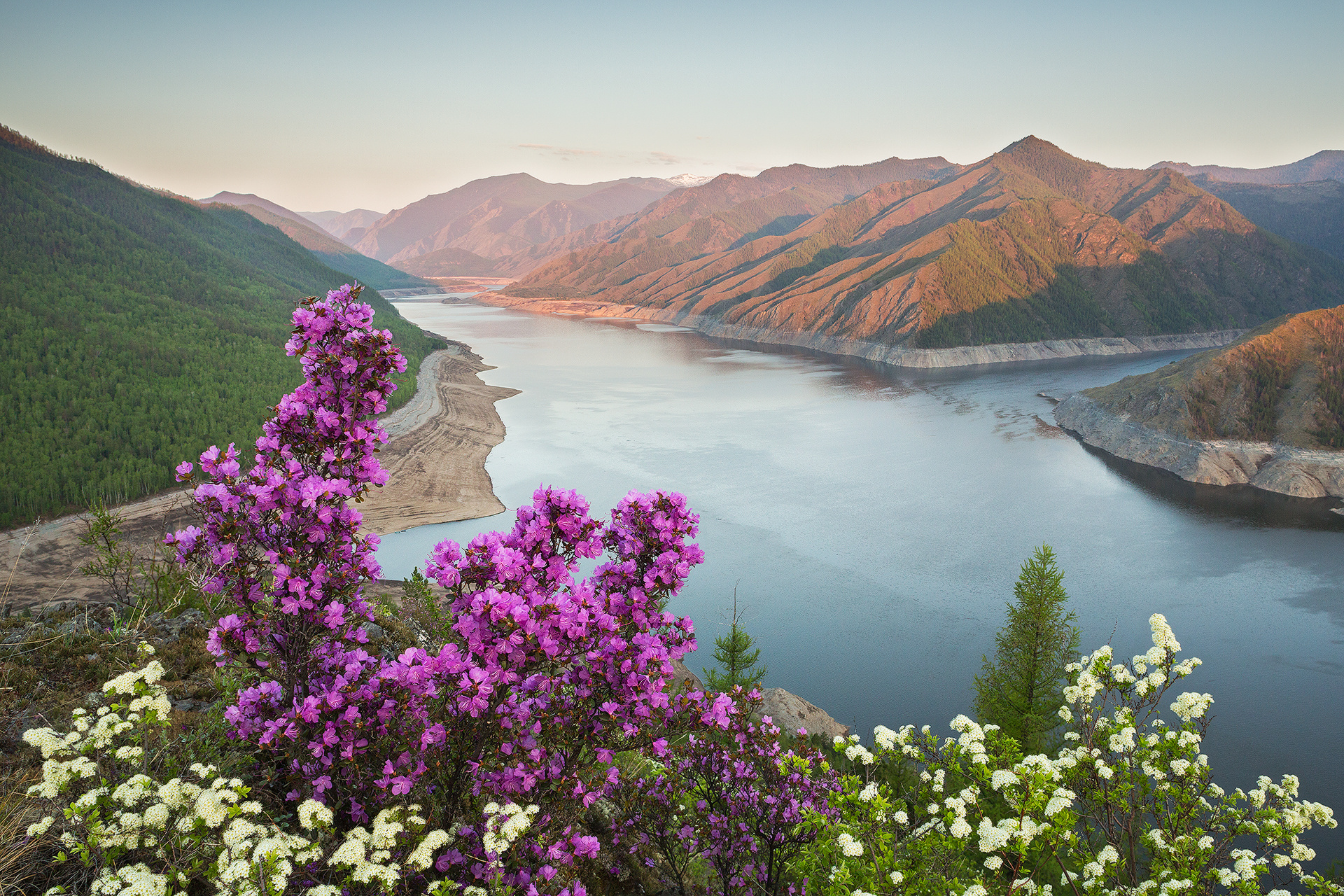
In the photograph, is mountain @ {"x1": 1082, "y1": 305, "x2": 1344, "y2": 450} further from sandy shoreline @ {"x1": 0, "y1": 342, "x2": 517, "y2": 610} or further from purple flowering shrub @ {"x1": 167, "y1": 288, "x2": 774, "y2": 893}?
purple flowering shrub @ {"x1": 167, "y1": 288, "x2": 774, "y2": 893}

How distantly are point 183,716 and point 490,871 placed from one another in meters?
7.10

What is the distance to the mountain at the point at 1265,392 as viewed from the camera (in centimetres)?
5616

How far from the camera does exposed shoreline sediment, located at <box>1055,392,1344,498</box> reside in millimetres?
51594

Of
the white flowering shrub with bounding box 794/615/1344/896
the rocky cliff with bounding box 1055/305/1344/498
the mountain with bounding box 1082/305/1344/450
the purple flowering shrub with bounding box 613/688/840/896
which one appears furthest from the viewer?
the mountain with bounding box 1082/305/1344/450

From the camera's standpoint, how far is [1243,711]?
84.4 feet

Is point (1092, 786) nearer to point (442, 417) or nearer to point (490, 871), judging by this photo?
point (490, 871)

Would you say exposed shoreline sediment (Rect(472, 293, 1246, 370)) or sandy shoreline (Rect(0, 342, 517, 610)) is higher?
exposed shoreline sediment (Rect(472, 293, 1246, 370))

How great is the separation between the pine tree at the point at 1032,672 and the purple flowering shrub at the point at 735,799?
17470 mm

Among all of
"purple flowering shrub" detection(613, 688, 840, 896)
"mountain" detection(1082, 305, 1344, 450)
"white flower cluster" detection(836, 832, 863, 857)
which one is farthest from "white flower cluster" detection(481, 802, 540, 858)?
"mountain" detection(1082, 305, 1344, 450)

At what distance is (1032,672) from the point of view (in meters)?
22.8

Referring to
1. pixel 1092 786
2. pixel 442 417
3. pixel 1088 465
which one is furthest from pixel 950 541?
pixel 442 417

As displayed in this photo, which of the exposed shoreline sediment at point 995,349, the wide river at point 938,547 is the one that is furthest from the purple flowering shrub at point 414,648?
the exposed shoreline sediment at point 995,349

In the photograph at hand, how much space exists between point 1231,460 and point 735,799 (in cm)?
6636

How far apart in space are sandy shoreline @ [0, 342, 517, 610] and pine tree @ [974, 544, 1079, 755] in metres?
24.2
